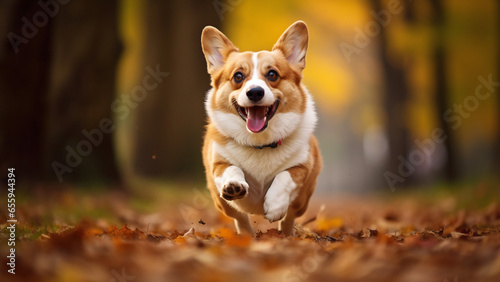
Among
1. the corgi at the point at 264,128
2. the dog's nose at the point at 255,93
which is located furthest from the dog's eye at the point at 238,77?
the dog's nose at the point at 255,93

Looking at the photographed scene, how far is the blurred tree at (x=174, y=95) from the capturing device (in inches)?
379

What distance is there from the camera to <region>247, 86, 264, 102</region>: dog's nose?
3.45 m

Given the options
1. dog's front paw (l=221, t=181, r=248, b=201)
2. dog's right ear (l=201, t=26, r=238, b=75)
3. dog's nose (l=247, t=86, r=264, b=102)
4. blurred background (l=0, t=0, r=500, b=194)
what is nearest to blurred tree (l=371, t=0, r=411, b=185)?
blurred background (l=0, t=0, r=500, b=194)

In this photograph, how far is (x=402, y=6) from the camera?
12.7 meters

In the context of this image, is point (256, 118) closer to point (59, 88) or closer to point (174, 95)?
point (59, 88)

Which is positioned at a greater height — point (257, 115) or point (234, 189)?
point (257, 115)

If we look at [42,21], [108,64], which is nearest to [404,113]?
[108,64]

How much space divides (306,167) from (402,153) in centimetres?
957

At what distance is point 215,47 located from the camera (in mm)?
4180
